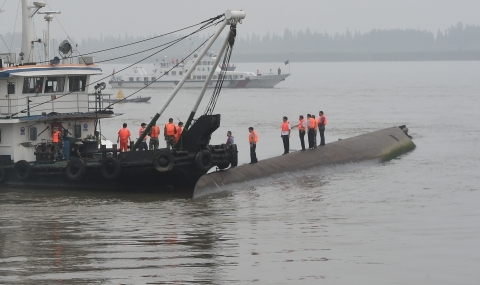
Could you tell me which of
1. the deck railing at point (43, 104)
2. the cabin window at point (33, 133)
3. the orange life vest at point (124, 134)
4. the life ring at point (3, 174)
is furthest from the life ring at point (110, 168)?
the life ring at point (3, 174)

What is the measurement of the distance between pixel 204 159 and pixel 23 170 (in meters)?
5.80

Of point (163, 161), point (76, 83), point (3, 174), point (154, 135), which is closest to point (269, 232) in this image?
point (163, 161)

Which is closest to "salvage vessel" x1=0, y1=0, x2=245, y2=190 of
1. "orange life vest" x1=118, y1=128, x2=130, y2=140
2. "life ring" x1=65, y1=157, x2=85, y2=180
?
"life ring" x1=65, y1=157, x2=85, y2=180

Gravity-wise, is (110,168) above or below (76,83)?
below

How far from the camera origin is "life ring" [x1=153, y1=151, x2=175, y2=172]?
941 inches

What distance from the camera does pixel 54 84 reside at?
2695cm

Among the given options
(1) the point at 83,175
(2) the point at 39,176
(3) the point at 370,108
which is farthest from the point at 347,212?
(3) the point at 370,108

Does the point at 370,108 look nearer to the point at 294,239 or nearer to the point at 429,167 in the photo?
the point at 429,167

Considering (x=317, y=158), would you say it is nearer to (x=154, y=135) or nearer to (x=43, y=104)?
(x=154, y=135)

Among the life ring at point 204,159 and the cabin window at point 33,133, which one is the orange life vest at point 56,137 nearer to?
the cabin window at point 33,133

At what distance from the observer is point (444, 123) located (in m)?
54.5

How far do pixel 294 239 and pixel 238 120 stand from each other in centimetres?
4161

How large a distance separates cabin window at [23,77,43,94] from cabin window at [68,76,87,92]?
1.01 metres

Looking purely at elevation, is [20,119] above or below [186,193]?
above
